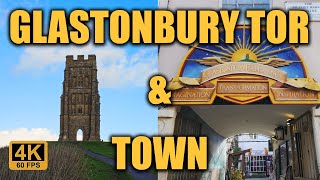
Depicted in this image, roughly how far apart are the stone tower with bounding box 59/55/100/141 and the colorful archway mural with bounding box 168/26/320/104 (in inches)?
2140

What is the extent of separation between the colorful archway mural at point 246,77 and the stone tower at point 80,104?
54.4 metres

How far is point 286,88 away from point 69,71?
187 ft

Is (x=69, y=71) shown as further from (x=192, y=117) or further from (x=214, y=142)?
(x=192, y=117)

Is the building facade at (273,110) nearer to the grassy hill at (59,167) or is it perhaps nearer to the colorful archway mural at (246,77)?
the colorful archway mural at (246,77)

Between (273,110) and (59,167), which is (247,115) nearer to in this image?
(273,110)

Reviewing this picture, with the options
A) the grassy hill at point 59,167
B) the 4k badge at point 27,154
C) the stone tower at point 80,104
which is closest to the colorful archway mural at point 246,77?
the grassy hill at point 59,167

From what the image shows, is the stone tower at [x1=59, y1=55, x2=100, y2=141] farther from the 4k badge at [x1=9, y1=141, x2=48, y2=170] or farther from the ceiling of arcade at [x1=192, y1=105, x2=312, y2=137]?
the 4k badge at [x1=9, y1=141, x2=48, y2=170]

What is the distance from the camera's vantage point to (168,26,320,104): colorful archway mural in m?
13.0

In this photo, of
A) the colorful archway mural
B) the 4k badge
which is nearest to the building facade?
the colorful archway mural

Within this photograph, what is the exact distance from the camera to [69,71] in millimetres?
67875

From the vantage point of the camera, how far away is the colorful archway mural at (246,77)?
13.0 m

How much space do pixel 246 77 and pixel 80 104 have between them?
60.1m

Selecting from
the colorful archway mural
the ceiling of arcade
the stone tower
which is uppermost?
the stone tower

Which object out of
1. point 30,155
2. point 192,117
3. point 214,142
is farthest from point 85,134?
point 30,155
